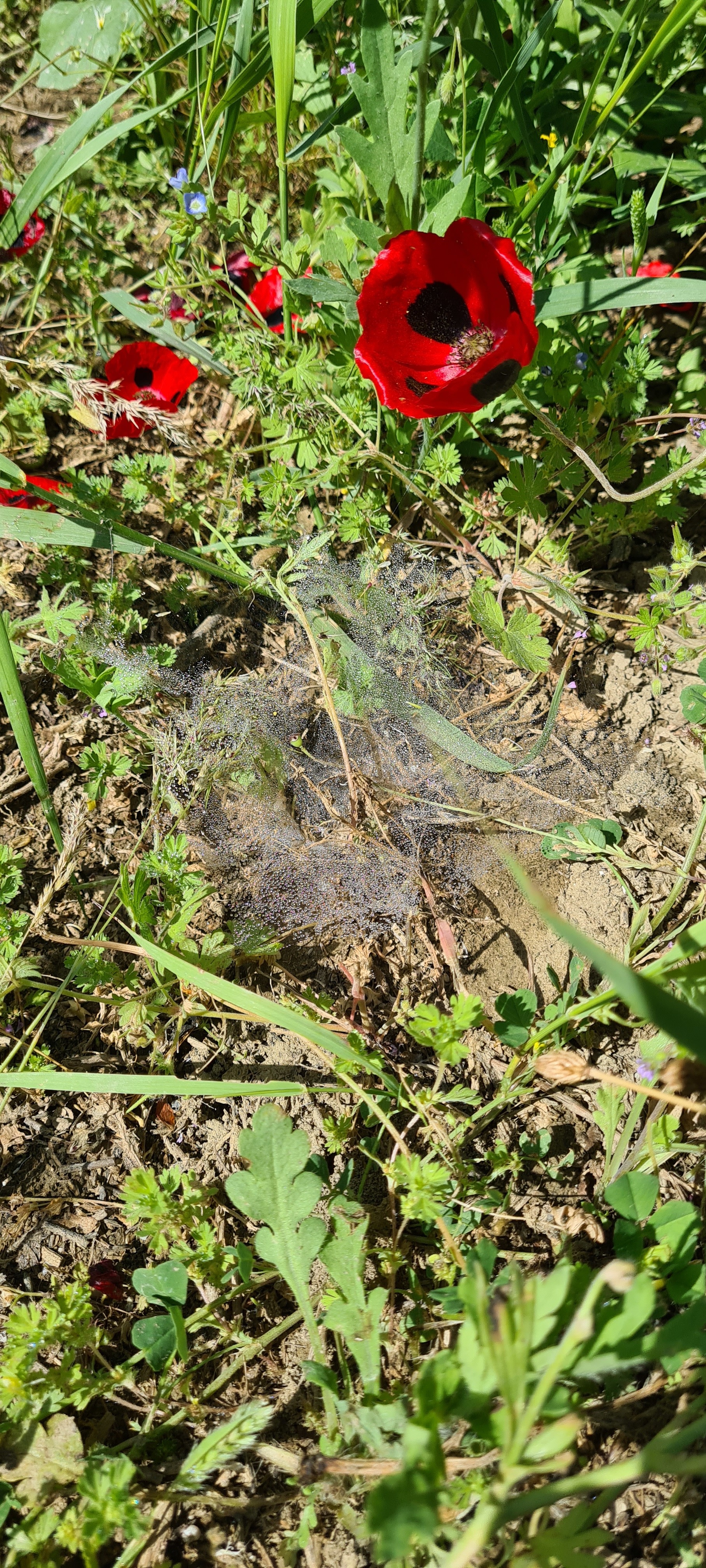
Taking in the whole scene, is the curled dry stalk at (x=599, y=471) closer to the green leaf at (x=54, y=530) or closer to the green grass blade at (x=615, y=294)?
the green grass blade at (x=615, y=294)

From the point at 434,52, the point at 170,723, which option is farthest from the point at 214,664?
the point at 434,52

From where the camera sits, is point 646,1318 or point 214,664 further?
point 214,664

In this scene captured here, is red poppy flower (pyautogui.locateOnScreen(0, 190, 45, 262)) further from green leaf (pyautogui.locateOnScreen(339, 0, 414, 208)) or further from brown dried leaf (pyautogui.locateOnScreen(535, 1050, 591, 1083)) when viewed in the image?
brown dried leaf (pyautogui.locateOnScreen(535, 1050, 591, 1083))

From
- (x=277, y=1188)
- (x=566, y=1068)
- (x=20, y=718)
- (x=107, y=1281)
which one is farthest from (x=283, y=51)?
(x=107, y=1281)

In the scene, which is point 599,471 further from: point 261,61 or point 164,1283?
point 164,1283

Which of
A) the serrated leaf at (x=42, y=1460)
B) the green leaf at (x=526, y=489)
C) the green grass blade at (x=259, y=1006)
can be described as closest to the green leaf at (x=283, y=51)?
the green leaf at (x=526, y=489)

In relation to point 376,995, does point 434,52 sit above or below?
above

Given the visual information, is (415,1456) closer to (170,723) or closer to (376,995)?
(376,995)
